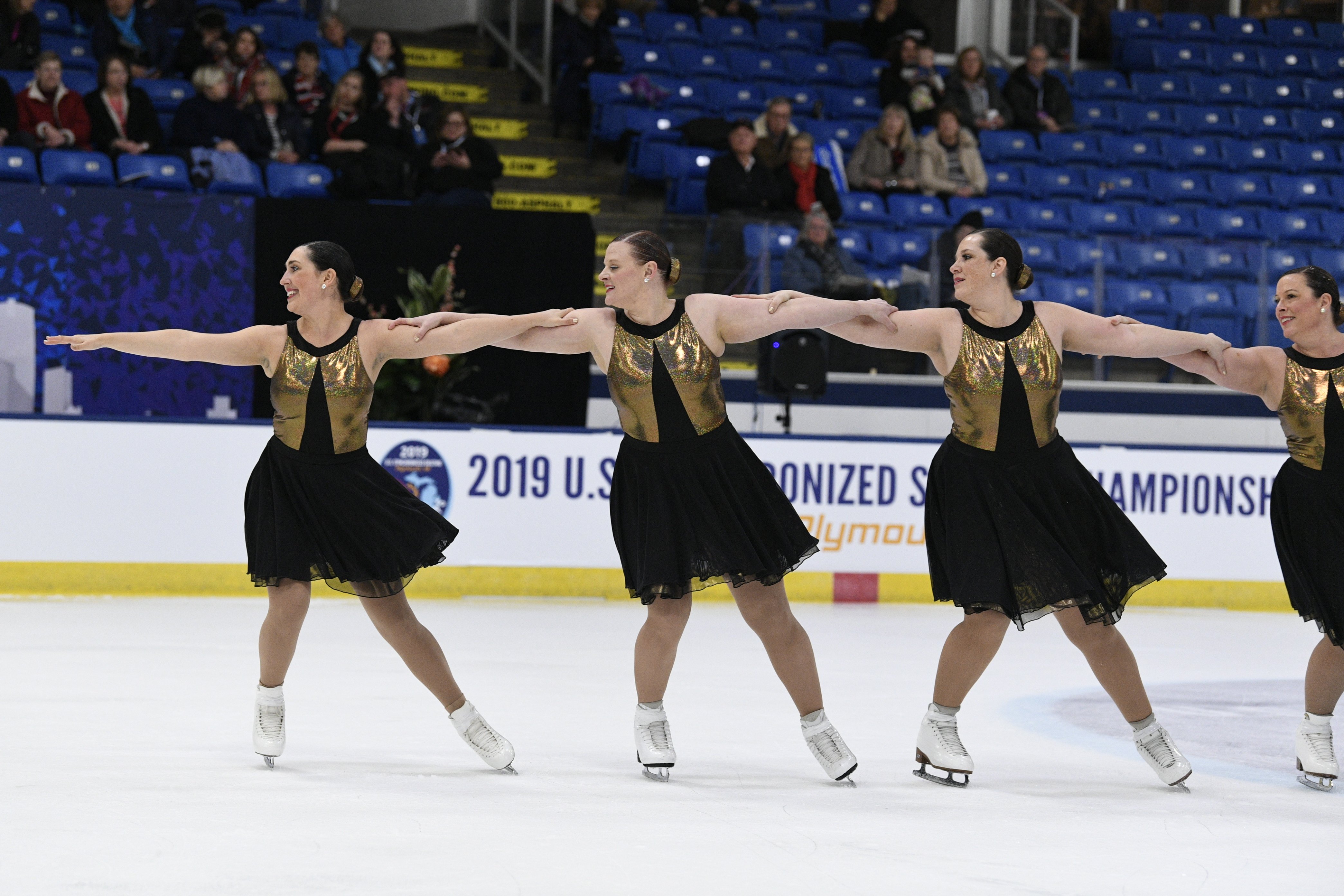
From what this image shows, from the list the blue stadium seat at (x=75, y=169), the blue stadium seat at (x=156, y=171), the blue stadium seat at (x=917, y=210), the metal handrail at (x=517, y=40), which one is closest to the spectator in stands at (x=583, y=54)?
the metal handrail at (x=517, y=40)

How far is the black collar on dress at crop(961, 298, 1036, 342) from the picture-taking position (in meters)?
4.22

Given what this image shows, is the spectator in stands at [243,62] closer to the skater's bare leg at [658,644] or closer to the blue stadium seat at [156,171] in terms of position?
the blue stadium seat at [156,171]

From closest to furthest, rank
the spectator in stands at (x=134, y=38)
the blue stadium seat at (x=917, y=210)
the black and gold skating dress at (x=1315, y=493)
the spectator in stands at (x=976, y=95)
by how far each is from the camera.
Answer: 1. the black and gold skating dress at (x=1315, y=493)
2. the spectator in stands at (x=134, y=38)
3. the blue stadium seat at (x=917, y=210)
4. the spectator in stands at (x=976, y=95)

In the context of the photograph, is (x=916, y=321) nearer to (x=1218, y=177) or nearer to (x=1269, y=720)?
(x=1269, y=720)

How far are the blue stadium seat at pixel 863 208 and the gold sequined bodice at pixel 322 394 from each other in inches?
329

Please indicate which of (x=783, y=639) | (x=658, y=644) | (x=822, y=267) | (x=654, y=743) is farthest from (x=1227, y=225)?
(x=654, y=743)

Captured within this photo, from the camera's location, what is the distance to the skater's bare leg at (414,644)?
4211 millimetres

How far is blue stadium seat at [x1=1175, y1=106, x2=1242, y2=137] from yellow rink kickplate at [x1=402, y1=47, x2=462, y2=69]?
24.4 ft

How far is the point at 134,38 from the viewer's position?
37.9 feet

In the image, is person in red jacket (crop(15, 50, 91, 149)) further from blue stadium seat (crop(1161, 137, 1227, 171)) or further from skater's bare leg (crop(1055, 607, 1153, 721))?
blue stadium seat (crop(1161, 137, 1227, 171))

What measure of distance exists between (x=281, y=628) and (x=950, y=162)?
10009mm

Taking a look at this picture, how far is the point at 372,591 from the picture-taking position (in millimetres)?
4188

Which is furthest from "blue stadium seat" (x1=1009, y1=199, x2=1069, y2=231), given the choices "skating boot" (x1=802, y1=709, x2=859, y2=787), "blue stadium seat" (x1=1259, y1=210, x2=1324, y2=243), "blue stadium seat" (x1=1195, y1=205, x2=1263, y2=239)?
"skating boot" (x1=802, y1=709, x2=859, y2=787)

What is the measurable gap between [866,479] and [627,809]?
5.22 m
